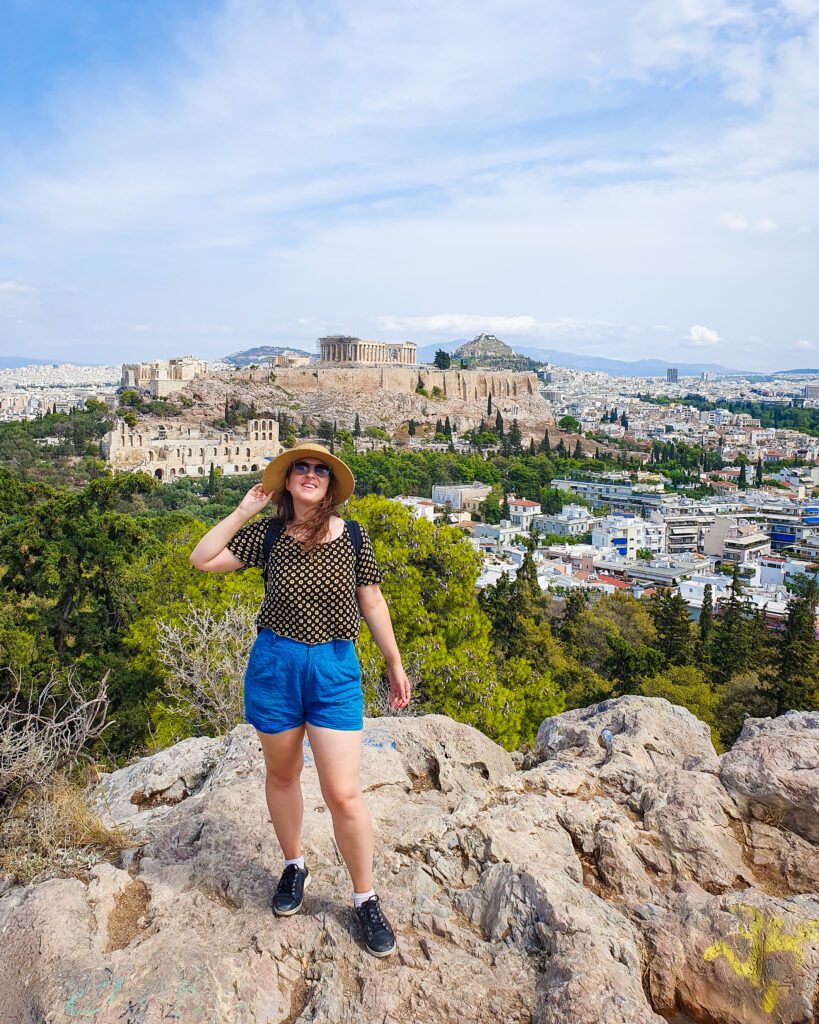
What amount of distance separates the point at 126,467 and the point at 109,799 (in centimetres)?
3940

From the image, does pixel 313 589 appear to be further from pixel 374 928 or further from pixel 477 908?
pixel 477 908

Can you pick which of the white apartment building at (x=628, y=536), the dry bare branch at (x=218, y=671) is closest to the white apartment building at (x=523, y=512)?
the white apartment building at (x=628, y=536)

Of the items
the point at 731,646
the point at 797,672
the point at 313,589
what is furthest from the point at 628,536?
the point at 313,589

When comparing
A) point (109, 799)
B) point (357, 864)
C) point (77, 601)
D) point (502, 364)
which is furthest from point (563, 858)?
point (502, 364)

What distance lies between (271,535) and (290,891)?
106 centimetres

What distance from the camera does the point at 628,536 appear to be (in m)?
37.0

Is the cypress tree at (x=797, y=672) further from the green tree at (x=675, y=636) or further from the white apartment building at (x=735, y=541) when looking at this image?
the white apartment building at (x=735, y=541)

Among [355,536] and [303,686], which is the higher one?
[355,536]

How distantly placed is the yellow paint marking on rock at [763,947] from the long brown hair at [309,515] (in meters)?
1.58

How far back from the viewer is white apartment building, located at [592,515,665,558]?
36.8 m

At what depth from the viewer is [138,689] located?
368 inches

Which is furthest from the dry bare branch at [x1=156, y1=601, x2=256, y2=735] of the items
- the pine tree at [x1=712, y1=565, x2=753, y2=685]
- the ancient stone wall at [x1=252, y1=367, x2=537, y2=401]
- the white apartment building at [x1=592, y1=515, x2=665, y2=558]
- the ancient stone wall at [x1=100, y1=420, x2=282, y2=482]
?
the ancient stone wall at [x1=252, y1=367, x2=537, y2=401]

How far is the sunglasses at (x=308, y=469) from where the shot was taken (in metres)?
2.34

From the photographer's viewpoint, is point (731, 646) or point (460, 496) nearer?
point (731, 646)
